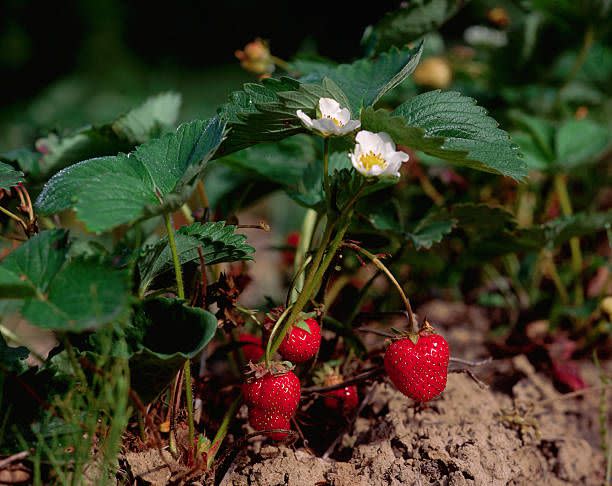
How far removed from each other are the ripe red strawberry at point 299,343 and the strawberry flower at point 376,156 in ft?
0.69

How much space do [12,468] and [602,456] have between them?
35.2 inches

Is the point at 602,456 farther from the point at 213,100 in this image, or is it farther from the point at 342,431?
the point at 213,100

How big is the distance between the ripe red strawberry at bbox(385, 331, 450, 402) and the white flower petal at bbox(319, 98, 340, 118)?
28 cm

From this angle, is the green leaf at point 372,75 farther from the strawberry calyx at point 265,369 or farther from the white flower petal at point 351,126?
the strawberry calyx at point 265,369

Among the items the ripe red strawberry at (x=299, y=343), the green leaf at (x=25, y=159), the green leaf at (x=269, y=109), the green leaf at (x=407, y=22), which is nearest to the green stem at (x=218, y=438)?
the ripe red strawberry at (x=299, y=343)

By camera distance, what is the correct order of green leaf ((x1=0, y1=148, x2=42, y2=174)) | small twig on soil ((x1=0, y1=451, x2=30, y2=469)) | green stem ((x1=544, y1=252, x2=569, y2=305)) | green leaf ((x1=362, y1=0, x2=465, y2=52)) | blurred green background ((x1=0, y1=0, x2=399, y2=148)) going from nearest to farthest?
small twig on soil ((x1=0, y1=451, x2=30, y2=469)), green leaf ((x1=0, y1=148, x2=42, y2=174)), green leaf ((x1=362, y1=0, x2=465, y2=52)), green stem ((x1=544, y1=252, x2=569, y2=305)), blurred green background ((x1=0, y1=0, x2=399, y2=148))

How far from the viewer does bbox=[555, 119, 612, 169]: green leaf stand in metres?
1.44

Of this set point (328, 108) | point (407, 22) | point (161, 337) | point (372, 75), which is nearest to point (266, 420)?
point (161, 337)

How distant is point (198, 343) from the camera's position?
74 cm

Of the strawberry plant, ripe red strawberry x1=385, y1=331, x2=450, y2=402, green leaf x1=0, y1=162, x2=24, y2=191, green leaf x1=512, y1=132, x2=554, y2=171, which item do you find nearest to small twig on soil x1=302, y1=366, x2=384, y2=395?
the strawberry plant

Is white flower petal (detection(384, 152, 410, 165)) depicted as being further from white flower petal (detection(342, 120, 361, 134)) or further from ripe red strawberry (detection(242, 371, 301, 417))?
ripe red strawberry (detection(242, 371, 301, 417))

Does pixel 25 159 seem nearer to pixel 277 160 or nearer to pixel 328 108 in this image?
pixel 277 160

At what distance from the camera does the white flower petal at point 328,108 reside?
2.63 feet

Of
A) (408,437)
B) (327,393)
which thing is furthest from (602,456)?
(327,393)
